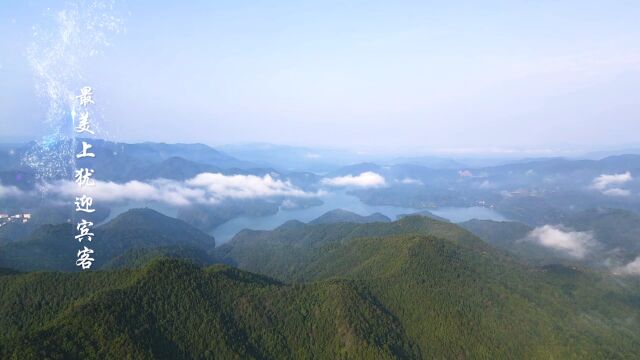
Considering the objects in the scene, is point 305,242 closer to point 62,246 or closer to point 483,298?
point 62,246

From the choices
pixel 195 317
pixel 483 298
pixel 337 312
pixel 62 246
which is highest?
pixel 195 317

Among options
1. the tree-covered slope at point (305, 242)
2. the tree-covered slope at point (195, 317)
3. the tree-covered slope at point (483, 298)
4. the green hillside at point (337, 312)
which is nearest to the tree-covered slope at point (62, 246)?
the tree-covered slope at point (305, 242)

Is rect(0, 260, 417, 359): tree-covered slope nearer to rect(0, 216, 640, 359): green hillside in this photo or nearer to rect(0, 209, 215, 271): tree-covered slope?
rect(0, 216, 640, 359): green hillside

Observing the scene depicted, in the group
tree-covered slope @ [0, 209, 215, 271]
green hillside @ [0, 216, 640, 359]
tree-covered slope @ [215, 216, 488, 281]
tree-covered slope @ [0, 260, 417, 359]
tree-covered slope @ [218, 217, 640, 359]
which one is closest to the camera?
tree-covered slope @ [0, 260, 417, 359]

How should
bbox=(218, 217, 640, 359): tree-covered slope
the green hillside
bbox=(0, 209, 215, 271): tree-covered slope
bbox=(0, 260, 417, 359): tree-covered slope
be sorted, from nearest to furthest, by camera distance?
1. bbox=(0, 260, 417, 359): tree-covered slope
2. the green hillside
3. bbox=(218, 217, 640, 359): tree-covered slope
4. bbox=(0, 209, 215, 271): tree-covered slope

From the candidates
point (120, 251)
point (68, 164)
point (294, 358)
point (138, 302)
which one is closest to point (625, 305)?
point (294, 358)

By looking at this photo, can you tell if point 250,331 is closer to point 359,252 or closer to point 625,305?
point 359,252

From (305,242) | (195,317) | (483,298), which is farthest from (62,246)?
(483,298)

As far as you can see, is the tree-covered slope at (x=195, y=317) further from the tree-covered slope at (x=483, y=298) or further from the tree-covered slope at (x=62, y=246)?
the tree-covered slope at (x=62, y=246)

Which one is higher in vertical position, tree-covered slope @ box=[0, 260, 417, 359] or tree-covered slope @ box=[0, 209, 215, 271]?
tree-covered slope @ box=[0, 260, 417, 359]

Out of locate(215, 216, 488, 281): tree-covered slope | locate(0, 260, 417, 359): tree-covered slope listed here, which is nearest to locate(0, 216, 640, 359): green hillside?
locate(0, 260, 417, 359): tree-covered slope

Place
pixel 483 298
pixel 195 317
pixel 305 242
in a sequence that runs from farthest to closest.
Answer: pixel 305 242 < pixel 483 298 < pixel 195 317
